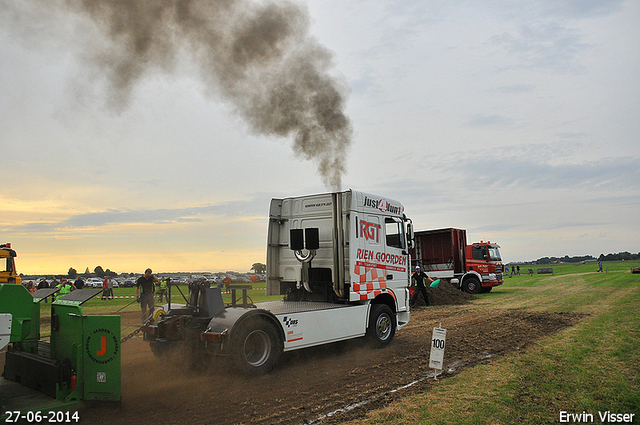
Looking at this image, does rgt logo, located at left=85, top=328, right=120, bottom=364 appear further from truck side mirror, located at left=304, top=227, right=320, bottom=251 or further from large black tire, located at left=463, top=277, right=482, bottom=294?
large black tire, located at left=463, top=277, right=482, bottom=294

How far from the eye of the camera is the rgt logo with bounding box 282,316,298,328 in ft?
24.5

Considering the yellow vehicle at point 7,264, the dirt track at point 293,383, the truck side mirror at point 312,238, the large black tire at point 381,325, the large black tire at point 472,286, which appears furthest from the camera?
the large black tire at point 472,286

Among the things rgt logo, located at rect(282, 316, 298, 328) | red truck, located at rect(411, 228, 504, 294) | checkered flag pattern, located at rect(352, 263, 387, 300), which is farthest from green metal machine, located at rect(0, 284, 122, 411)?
red truck, located at rect(411, 228, 504, 294)

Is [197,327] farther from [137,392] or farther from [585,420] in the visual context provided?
[585,420]

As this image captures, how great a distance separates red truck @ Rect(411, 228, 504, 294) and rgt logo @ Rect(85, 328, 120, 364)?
72.1ft

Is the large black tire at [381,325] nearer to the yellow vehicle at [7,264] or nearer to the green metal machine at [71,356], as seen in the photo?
the green metal machine at [71,356]

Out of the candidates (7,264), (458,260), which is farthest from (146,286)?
(458,260)

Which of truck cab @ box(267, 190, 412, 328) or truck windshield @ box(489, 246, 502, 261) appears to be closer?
truck cab @ box(267, 190, 412, 328)

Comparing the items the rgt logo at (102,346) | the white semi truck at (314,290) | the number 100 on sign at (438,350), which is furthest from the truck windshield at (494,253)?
the rgt logo at (102,346)

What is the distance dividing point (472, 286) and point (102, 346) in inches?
947

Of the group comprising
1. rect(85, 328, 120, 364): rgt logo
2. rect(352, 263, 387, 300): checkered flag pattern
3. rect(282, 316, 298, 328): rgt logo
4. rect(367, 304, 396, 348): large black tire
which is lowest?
rect(367, 304, 396, 348): large black tire

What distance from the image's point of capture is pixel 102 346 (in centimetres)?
512

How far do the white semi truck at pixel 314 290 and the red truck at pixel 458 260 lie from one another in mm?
16163

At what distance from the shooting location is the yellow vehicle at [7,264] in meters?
16.4
